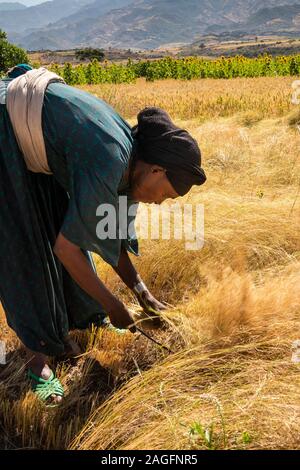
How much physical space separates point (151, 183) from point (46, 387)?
0.83 metres

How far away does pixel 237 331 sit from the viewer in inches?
69.0

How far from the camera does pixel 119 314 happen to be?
1.50 metres

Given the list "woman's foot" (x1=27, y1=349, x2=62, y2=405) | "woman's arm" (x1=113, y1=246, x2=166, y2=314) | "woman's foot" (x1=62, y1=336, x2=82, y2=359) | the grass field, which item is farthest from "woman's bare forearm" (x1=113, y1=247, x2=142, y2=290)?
"woman's foot" (x1=27, y1=349, x2=62, y2=405)

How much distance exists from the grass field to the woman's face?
57cm

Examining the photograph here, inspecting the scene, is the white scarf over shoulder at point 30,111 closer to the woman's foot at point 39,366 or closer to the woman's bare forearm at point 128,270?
the woman's bare forearm at point 128,270

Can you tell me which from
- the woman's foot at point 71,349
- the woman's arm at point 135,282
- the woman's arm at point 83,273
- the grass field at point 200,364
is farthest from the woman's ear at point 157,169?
the woman's foot at point 71,349

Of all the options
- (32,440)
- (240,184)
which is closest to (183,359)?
(32,440)

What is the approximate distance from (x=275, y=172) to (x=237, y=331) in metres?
2.47

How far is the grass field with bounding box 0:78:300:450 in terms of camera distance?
1311mm

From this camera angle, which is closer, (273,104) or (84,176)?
(84,176)

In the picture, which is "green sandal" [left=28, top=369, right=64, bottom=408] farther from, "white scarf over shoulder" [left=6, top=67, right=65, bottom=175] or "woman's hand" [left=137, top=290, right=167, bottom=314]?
"white scarf over shoulder" [left=6, top=67, right=65, bottom=175]

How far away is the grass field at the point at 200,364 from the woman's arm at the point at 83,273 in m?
0.23

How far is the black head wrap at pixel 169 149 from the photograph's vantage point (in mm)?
1383
